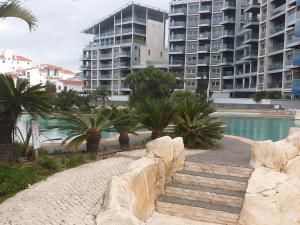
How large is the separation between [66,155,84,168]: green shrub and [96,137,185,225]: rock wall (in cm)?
200

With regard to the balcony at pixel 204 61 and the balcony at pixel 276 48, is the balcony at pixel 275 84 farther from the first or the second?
the balcony at pixel 204 61

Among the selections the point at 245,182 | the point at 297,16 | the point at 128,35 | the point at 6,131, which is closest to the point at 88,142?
the point at 6,131

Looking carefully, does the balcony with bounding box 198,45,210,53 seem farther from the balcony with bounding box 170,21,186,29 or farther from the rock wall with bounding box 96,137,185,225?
the rock wall with bounding box 96,137,185,225

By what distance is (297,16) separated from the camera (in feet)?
151

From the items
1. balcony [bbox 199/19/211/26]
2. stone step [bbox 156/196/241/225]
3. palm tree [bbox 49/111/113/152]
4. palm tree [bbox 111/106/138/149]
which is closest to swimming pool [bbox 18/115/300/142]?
palm tree [bbox 49/111/113/152]

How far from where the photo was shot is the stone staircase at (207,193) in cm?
830

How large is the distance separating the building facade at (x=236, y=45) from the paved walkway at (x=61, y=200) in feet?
Result: 137

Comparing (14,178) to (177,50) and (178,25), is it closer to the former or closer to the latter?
(177,50)

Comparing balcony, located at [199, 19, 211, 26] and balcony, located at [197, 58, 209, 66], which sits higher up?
balcony, located at [199, 19, 211, 26]

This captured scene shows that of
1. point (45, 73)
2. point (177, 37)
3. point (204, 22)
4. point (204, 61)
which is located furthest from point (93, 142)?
point (45, 73)

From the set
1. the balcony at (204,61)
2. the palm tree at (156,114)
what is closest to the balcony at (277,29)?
the balcony at (204,61)

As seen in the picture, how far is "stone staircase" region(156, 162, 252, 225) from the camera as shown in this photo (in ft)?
27.2

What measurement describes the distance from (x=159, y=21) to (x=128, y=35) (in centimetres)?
998

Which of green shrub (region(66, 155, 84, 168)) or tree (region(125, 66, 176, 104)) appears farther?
tree (region(125, 66, 176, 104))
